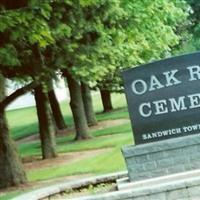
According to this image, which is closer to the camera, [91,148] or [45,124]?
[45,124]

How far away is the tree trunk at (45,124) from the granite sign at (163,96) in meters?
12.1

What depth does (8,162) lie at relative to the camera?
17.5 m

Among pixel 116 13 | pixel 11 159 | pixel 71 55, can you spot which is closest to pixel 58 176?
pixel 11 159

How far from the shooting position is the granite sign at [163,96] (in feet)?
33.5

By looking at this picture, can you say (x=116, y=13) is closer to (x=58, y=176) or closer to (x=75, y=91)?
(x=58, y=176)

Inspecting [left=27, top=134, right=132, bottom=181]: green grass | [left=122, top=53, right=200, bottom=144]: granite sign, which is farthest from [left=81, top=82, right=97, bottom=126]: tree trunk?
[left=122, top=53, right=200, bottom=144]: granite sign

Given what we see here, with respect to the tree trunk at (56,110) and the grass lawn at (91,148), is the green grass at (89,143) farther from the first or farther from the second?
the tree trunk at (56,110)

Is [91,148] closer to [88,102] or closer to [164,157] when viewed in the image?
[88,102]

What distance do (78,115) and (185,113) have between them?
18289mm

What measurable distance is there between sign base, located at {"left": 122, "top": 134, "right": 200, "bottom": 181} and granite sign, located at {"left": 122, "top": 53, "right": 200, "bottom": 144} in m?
0.26

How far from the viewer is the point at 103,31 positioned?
1900cm

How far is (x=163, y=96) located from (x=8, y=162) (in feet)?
26.6

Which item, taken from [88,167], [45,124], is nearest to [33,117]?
[45,124]

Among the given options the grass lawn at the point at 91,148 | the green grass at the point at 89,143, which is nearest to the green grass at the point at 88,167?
the grass lawn at the point at 91,148
